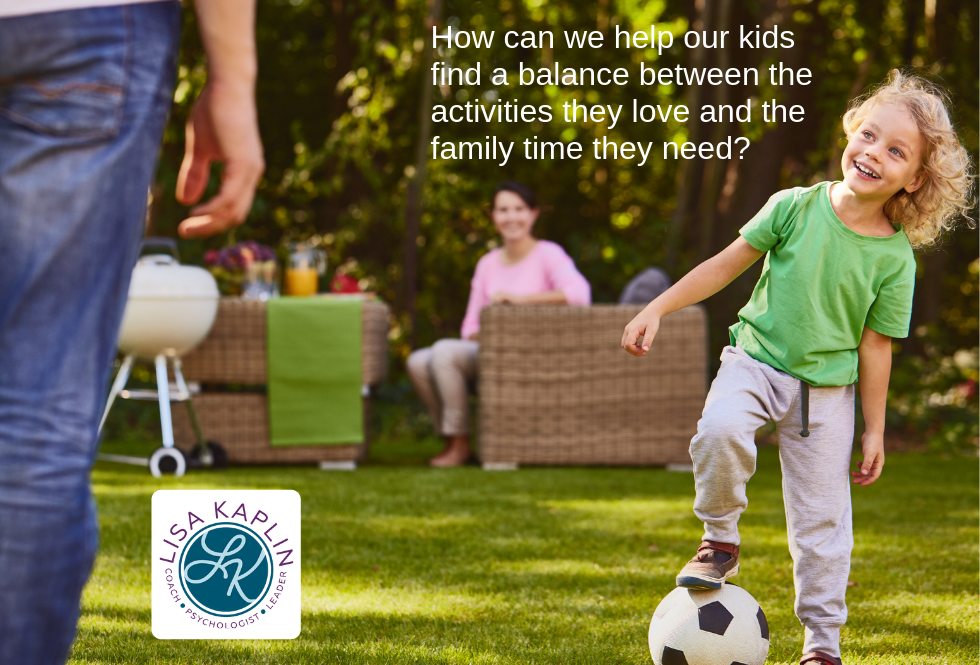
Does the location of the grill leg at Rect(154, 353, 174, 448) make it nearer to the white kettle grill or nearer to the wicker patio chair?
the white kettle grill

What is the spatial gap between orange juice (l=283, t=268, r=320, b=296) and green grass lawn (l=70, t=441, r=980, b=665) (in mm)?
950

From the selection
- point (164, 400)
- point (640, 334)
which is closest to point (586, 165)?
point (164, 400)

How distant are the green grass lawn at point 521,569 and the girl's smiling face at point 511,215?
3.81 feet

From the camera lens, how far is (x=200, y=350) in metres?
4.54

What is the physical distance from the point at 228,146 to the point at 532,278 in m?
3.76

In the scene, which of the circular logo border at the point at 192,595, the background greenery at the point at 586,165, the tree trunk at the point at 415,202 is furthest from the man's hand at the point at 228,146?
the tree trunk at the point at 415,202

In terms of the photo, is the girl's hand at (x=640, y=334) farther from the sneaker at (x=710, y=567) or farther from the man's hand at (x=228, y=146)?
the man's hand at (x=228, y=146)

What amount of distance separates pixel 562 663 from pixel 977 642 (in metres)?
0.82

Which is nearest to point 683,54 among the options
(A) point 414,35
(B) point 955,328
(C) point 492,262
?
(A) point 414,35

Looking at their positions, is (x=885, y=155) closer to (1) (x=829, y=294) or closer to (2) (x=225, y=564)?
(1) (x=829, y=294)

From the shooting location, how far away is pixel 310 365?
14.8 feet

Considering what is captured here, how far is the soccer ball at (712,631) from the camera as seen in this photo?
1.73 metres

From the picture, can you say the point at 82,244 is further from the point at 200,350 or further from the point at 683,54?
the point at 683,54

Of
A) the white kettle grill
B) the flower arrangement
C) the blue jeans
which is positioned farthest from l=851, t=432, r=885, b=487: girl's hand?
the flower arrangement
